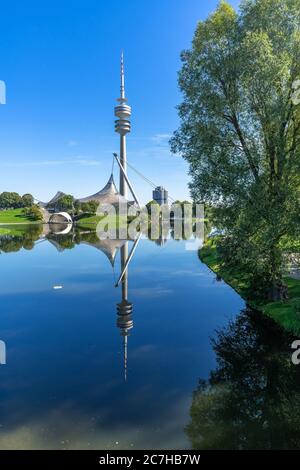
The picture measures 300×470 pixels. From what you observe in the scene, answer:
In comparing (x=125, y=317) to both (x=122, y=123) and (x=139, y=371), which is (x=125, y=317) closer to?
(x=139, y=371)

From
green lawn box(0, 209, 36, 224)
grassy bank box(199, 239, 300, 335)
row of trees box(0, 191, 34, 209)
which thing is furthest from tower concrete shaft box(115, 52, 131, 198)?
grassy bank box(199, 239, 300, 335)

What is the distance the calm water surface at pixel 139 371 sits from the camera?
8.70 meters

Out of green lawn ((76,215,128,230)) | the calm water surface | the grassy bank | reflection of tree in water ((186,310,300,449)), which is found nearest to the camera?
reflection of tree in water ((186,310,300,449))

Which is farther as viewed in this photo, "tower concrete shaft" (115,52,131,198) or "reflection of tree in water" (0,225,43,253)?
"tower concrete shaft" (115,52,131,198)

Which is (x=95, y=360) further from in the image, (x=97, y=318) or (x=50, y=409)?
(x=97, y=318)

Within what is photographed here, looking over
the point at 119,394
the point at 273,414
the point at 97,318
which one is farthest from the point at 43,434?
the point at 97,318

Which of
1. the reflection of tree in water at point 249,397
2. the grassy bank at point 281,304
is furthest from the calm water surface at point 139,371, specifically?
the grassy bank at point 281,304

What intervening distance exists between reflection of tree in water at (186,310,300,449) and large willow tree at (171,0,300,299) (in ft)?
15.6

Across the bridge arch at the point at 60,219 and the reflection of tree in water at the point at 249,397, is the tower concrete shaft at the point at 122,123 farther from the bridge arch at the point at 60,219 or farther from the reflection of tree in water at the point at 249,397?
the reflection of tree in water at the point at 249,397

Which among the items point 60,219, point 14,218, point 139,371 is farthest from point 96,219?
point 139,371

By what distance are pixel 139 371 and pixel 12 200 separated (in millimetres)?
191069

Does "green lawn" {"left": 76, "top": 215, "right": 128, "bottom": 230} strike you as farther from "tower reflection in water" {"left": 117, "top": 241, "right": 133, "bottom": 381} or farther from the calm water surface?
the calm water surface

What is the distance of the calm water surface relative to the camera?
870cm
